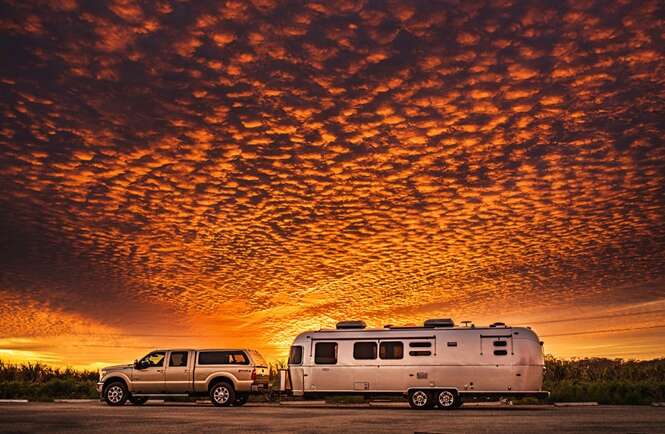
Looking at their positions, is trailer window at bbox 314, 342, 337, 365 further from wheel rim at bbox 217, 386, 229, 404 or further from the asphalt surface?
the asphalt surface

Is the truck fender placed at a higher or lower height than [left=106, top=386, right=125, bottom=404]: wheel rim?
higher

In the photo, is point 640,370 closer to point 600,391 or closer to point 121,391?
point 600,391

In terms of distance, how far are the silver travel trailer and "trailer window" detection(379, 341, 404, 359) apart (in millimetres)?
36

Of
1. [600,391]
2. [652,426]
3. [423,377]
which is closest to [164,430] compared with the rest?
[652,426]

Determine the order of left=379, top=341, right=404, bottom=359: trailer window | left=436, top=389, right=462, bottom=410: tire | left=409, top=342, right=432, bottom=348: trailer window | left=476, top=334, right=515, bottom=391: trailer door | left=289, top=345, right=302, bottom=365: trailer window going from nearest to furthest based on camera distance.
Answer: left=476, top=334, right=515, bottom=391: trailer door, left=436, top=389, right=462, bottom=410: tire, left=409, top=342, right=432, bottom=348: trailer window, left=379, top=341, right=404, bottom=359: trailer window, left=289, top=345, right=302, bottom=365: trailer window

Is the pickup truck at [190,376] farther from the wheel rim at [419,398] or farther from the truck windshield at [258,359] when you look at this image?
the wheel rim at [419,398]

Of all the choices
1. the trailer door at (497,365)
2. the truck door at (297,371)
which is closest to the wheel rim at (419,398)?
the trailer door at (497,365)

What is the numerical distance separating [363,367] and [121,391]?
9309 mm

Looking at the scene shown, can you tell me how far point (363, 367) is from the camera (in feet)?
88.1

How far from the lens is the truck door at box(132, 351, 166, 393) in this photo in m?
27.7

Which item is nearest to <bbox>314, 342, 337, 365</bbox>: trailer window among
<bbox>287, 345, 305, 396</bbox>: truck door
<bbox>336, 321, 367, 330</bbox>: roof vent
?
<bbox>287, 345, 305, 396</bbox>: truck door

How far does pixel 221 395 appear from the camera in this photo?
27.2 m

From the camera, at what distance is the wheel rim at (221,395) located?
27.2 meters

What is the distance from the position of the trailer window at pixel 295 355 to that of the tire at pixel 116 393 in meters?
6.41
